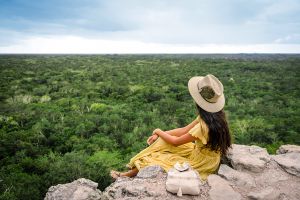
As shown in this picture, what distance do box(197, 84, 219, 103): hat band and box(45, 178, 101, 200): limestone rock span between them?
181 centimetres

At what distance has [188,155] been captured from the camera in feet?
13.5

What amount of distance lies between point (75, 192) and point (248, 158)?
7.81 feet

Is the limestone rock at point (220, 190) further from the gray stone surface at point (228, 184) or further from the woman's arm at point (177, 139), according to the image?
the woman's arm at point (177, 139)

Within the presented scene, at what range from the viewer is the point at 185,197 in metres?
3.25

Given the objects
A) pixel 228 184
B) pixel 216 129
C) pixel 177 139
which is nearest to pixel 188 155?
pixel 177 139

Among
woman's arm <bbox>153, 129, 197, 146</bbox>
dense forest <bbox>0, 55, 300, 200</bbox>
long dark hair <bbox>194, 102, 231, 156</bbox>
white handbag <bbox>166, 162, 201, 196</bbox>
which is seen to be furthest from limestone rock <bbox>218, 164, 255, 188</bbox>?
dense forest <bbox>0, 55, 300, 200</bbox>

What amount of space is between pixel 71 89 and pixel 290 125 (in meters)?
11.2

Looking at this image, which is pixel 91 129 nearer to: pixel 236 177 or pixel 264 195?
pixel 236 177

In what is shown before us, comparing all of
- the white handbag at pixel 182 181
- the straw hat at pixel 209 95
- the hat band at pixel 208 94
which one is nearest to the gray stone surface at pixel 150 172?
the white handbag at pixel 182 181

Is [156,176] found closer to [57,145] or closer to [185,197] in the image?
[185,197]

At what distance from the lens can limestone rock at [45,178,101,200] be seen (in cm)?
341

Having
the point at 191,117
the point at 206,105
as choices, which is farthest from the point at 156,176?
the point at 191,117

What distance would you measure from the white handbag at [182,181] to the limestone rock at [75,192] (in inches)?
36.3

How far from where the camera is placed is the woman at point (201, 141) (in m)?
3.71
